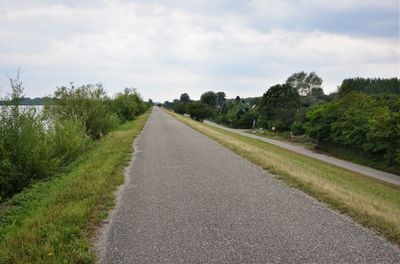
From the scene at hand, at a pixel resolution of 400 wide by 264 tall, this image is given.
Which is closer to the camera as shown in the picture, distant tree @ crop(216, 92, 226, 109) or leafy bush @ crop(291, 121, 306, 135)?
leafy bush @ crop(291, 121, 306, 135)

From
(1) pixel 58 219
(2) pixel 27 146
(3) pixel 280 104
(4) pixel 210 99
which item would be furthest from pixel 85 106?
(4) pixel 210 99

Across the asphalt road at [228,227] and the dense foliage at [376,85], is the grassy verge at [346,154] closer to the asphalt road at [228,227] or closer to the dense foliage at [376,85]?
the asphalt road at [228,227]

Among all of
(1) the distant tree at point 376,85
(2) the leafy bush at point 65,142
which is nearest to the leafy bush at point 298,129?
(1) the distant tree at point 376,85

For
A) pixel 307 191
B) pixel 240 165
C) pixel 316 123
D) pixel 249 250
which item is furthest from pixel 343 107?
pixel 249 250

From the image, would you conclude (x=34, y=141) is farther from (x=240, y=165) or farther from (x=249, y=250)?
(x=249, y=250)

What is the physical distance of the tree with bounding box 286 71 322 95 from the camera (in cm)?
12731

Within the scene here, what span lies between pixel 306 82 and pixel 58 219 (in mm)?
129158

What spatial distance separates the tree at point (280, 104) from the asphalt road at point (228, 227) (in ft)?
217

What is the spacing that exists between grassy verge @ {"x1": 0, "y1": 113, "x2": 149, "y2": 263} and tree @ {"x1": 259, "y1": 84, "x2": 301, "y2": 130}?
218 feet

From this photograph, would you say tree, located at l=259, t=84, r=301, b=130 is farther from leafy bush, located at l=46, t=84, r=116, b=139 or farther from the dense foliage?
leafy bush, located at l=46, t=84, r=116, b=139

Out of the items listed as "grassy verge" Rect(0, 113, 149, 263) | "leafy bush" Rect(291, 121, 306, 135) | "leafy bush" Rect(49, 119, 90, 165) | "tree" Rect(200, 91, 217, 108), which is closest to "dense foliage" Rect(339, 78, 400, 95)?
"leafy bush" Rect(291, 121, 306, 135)

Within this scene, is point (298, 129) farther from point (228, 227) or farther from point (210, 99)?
point (210, 99)

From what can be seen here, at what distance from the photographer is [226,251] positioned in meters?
5.33

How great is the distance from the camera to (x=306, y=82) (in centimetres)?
12862
